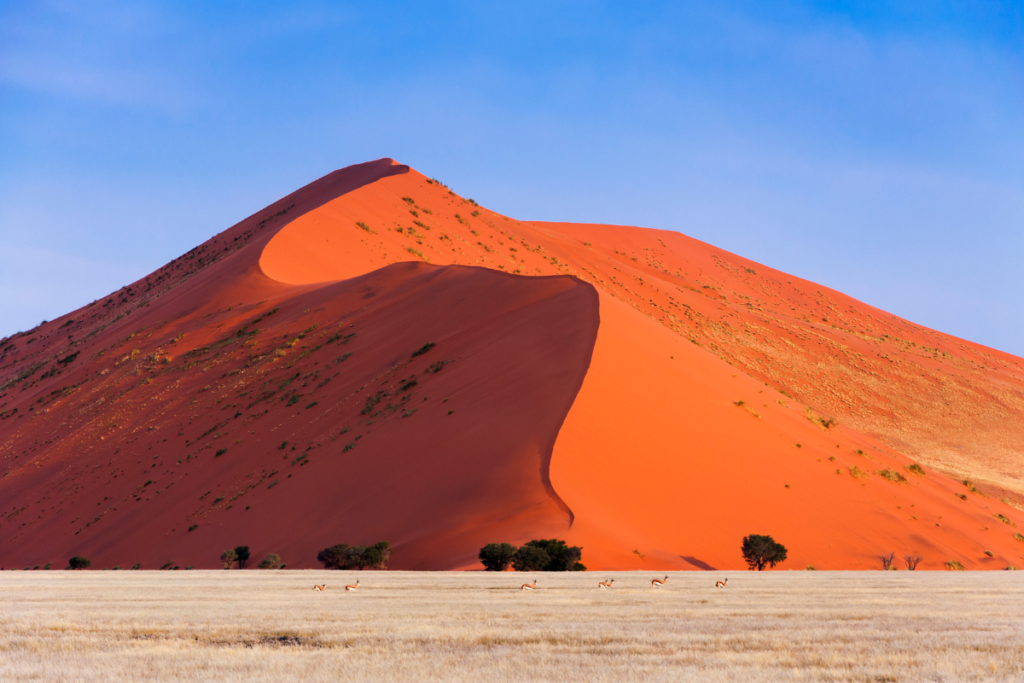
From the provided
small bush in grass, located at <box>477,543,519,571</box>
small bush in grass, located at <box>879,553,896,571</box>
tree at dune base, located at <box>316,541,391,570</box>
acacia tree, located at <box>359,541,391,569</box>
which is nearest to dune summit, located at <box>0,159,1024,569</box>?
small bush in grass, located at <box>879,553,896,571</box>

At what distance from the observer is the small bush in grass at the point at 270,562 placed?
2147 centimetres

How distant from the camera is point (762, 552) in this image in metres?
20.3

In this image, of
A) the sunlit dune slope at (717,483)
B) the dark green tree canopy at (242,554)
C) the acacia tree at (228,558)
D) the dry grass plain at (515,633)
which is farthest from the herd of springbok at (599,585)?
the dark green tree canopy at (242,554)

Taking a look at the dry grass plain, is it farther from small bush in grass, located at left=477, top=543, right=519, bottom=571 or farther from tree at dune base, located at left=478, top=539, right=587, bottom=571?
small bush in grass, located at left=477, top=543, right=519, bottom=571

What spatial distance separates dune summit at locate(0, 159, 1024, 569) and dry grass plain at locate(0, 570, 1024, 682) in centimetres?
663

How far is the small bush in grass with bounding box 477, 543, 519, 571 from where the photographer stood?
17.8 m

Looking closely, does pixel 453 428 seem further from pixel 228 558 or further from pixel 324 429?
pixel 228 558

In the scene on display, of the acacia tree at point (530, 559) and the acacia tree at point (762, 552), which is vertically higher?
the acacia tree at point (530, 559)

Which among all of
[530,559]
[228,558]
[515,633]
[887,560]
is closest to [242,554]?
[228,558]

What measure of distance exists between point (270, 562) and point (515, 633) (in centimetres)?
1415

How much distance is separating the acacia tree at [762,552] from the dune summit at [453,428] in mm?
536

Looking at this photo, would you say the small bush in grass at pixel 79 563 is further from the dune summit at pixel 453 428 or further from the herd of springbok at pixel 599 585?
the herd of springbok at pixel 599 585

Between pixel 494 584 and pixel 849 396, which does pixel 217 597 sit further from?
pixel 849 396

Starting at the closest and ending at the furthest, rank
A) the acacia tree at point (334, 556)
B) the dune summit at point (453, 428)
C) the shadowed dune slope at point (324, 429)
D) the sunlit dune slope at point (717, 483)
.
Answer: the acacia tree at point (334, 556) < the sunlit dune slope at point (717, 483) < the dune summit at point (453, 428) < the shadowed dune slope at point (324, 429)
